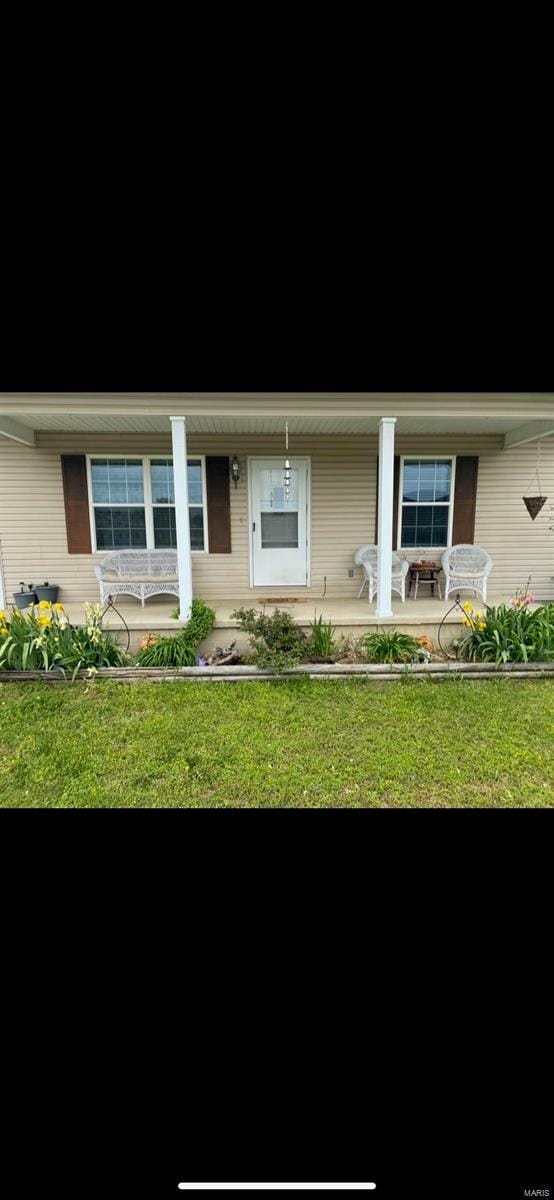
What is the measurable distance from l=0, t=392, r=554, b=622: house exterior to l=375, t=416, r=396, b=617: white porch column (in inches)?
32.7

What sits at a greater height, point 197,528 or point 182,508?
point 182,508

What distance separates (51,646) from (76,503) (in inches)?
106

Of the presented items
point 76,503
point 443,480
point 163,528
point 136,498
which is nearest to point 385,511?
point 443,480

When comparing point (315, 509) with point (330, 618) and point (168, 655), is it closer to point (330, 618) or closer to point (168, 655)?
point (330, 618)

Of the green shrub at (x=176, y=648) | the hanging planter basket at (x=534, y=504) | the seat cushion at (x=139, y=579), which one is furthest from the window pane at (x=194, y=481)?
the hanging planter basket at (x=534, y=504)

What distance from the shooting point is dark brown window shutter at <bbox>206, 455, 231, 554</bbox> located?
6.81m

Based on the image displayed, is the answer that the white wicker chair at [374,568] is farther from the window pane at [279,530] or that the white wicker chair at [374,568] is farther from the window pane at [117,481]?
the window pane at [117,481]

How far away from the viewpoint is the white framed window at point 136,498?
6.83 m

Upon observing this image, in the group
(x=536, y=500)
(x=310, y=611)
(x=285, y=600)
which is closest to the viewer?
(x=310, y=611)

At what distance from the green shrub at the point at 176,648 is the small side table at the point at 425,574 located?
2959mm

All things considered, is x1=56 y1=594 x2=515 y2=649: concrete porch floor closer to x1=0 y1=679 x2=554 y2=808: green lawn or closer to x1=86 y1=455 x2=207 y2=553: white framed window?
x1=0 y1=679 x2=554 y2=808: green lawn

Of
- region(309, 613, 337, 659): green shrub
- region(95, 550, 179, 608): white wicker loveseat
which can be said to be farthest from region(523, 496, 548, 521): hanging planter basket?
region(95, 550, 179, 608): white wicker loveseat

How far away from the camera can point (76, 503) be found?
6.77 metres
